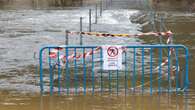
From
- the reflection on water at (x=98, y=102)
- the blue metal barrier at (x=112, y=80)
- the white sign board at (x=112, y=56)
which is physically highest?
the white sign board at (x=112, y=56)

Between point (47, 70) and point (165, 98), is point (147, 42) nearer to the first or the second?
point (47, 70)

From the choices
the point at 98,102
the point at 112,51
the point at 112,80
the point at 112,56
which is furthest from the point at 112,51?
the point at 112,80

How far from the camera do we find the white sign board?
32.1 feet

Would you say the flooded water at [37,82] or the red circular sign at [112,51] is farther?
the flooded water at [37,82]

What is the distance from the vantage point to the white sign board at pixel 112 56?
9797mm

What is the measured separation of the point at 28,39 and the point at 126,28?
23.0 ft

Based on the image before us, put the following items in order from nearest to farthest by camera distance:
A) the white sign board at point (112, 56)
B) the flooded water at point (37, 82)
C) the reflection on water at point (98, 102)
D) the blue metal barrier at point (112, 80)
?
the white sign board at point (112, 56) < the reflection on water at point (98, 102) < the flooded water at point (37, 82) < the blue metal barrier at point (112, 80)

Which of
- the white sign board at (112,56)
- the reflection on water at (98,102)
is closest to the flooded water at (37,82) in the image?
the reflection on water at (98,102)

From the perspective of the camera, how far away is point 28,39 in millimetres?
22906

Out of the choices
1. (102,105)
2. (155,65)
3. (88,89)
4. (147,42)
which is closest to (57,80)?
(88,89)

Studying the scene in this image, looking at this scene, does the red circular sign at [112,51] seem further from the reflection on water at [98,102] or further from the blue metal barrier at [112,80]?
the reflection on water at [98,102]

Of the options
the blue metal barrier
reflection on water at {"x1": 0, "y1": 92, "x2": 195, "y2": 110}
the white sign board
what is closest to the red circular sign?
the white sign board

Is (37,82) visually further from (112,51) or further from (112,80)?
(112,51)

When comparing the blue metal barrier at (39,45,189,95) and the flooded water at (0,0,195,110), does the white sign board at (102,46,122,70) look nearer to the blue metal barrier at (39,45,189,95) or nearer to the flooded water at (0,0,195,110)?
the blue metal barrier at (39,45,189,95)
